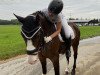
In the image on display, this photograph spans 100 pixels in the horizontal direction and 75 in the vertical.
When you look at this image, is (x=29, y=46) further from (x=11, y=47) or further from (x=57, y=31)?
(x=11, y=47)

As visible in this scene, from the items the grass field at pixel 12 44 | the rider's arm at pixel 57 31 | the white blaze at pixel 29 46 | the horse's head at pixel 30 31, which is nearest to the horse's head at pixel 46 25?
the rider's arm at pixel 57 31

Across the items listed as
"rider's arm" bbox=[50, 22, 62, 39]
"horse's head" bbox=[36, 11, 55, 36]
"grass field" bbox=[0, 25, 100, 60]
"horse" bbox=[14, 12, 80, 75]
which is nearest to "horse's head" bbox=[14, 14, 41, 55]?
"horse" bbox=[14, 12, 80, 75]

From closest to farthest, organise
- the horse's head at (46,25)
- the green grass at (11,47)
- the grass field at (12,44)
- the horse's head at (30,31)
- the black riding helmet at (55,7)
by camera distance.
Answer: the horse's head at (30,31) → the horse's head at (46,25) → the black riding helmet at (55,7) → the green grass at (11,47) → the grass field at (12,44)

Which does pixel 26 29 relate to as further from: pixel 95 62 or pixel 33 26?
pixel 95 62

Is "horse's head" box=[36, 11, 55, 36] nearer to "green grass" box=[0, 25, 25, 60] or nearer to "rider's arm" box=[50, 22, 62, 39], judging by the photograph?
"rider's arm" box=[50, 22, 62, 39]

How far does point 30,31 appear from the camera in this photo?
22.5 ft

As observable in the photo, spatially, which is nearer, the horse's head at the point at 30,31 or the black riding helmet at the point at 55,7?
the horse's head at the point at 30,31

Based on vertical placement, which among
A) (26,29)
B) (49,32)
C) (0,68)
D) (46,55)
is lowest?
(0,68)

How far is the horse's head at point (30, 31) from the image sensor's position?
6.86 meters

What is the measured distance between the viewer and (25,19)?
6.93 metres

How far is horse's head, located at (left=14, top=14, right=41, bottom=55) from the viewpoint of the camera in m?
6.86

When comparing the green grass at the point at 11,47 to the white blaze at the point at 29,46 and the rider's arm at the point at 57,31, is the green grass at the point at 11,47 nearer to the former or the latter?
the rider's arm at the point at 57,31

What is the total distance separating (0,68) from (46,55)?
513 cm

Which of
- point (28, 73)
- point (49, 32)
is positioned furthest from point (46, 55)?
point (28, 73)
